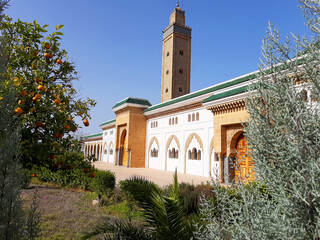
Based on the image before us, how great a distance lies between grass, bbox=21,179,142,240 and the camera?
13.8 feet

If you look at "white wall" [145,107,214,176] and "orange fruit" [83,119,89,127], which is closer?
"orange fruit" [83,119,89,127]

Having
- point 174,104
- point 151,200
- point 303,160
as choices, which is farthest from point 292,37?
point 174,104

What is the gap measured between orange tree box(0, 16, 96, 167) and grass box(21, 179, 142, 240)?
67.1 inches

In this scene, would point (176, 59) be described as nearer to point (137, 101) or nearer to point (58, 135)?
point (137, 101)

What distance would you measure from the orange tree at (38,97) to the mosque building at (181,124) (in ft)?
12.8

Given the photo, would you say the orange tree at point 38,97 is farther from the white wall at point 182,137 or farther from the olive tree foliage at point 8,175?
the white wall at point 182,137

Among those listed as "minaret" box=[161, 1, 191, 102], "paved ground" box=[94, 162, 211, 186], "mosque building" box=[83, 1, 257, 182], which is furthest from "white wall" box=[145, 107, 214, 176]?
"minaret" box=[161, 1, 191, 102]

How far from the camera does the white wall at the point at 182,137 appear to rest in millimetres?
12643

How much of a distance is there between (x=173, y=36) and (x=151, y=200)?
2727 cm

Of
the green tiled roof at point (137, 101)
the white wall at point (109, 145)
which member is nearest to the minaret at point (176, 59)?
the green tiled roof at point (137, 101)

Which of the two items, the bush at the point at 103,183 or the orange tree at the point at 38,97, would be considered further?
the bush at the point at 103,183

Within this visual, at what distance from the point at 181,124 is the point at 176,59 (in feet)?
48.3

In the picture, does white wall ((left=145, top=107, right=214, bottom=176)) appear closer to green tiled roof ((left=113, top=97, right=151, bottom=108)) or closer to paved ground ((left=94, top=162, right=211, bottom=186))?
paved ground ((left=94, top=162, right=211, bottom=186))

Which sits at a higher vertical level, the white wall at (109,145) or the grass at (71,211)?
the white wall at (109,145)
